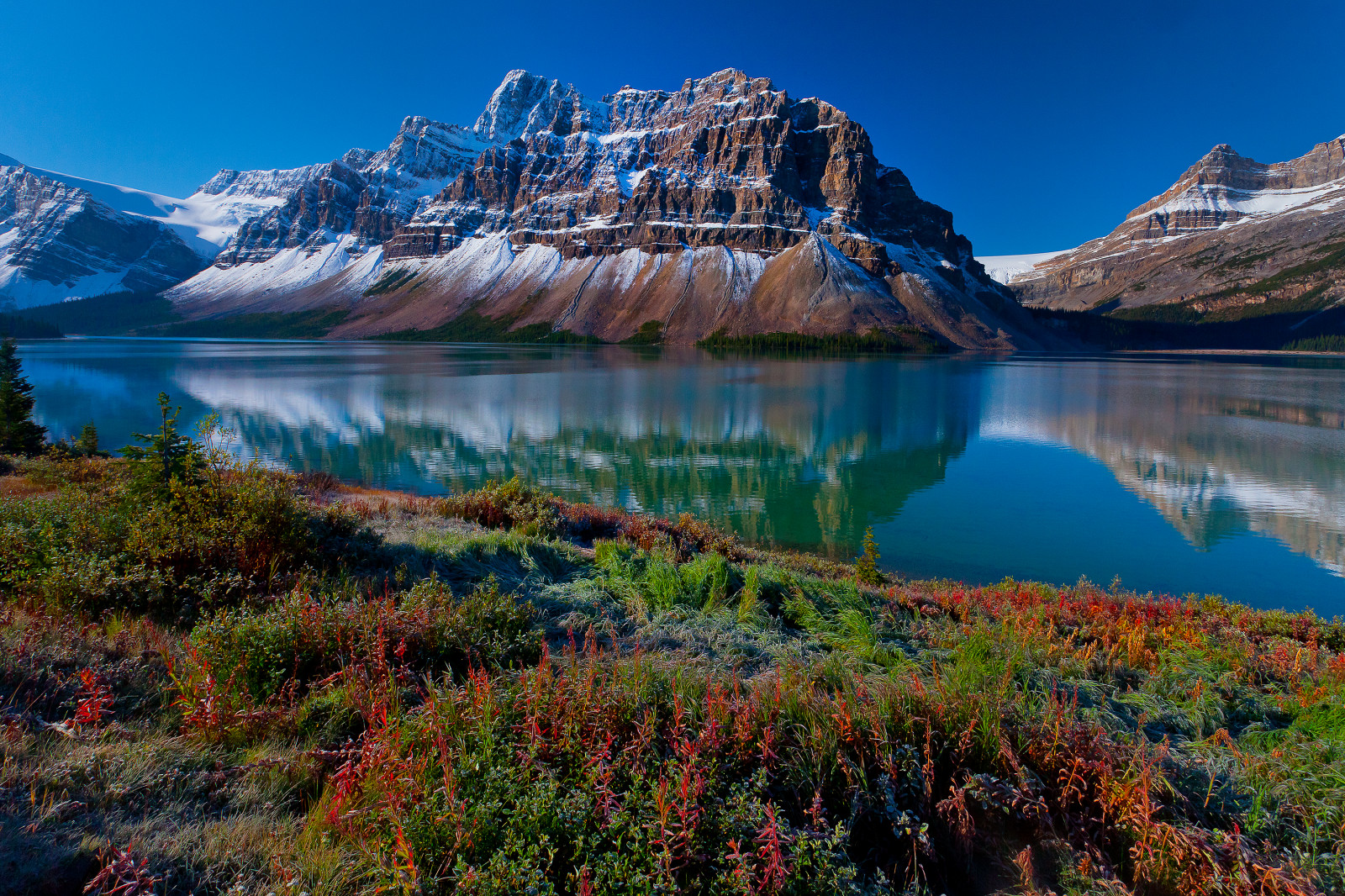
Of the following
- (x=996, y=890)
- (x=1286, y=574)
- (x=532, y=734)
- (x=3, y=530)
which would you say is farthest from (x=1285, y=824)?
(x=1286, y=574)

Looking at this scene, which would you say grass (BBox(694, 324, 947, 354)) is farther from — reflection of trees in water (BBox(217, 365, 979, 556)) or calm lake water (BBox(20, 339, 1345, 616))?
reflection of trees in water (BBox(217, 365, 979, 556))

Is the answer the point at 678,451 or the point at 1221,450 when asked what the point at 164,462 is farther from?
the point at 1221,450

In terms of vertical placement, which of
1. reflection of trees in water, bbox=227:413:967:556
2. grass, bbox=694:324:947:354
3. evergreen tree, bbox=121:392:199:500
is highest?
grass, bbox=694:324:947:354

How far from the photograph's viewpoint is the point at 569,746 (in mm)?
3518

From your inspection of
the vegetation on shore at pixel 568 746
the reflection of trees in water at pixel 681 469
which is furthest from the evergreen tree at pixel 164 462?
the reflection of trees in water at pixel 681 469

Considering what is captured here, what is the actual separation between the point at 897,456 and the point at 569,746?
Result: 3074cm

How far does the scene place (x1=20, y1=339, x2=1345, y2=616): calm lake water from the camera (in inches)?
733

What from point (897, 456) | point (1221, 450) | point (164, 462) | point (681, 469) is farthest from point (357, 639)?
point (1221, 450)

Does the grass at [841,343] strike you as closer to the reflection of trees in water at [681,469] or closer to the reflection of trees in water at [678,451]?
the reflection of trees in water at [678,451]

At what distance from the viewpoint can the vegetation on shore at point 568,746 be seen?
2.89 meters

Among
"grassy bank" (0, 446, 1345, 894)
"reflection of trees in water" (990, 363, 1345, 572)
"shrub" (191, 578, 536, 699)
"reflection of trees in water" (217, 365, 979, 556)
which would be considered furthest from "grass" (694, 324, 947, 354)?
"shrub" (191, 578, 536, 699)

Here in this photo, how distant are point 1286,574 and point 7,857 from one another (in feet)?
82.2

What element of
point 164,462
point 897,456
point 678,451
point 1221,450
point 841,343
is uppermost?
point 841,343

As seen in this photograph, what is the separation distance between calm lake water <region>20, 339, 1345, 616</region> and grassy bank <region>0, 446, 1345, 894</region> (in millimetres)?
12837
